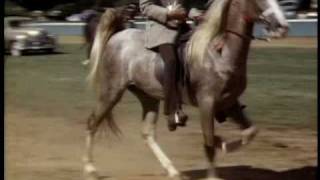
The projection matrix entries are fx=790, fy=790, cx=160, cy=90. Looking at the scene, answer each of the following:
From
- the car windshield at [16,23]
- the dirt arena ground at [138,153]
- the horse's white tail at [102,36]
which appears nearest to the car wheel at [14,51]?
the car windshield at [16,23]

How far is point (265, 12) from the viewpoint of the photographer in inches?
285

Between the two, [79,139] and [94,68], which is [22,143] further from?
[94,68]

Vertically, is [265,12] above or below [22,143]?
above

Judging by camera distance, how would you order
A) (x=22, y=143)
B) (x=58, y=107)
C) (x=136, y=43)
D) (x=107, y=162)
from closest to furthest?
1. (x=136, y=43)
2. (x=107, y=162)
3. (x=22, y=143)
4. (x=58, y=107)

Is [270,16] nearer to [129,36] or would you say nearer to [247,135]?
[247,135]

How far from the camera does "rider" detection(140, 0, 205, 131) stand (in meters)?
7.72

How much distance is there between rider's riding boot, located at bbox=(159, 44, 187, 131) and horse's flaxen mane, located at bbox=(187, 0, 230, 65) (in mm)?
254

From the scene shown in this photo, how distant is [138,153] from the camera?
9773mm

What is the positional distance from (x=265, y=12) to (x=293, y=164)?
238 cm

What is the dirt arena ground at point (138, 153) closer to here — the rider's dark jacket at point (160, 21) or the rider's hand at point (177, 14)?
the rider's dark jacket at point (160, 21)

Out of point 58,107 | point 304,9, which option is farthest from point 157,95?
point 304,9

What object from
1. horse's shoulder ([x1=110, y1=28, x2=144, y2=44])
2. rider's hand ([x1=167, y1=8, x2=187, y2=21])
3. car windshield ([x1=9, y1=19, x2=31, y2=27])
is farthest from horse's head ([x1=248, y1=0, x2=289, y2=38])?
car windshield ([x1=9, y1=19, x2=31, y2=27])

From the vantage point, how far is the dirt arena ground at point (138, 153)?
851cm

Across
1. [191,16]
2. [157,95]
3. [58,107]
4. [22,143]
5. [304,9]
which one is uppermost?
[191,16]
